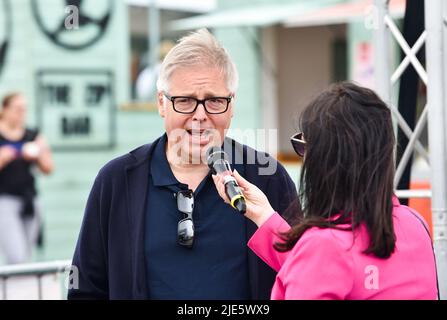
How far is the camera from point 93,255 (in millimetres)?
2801

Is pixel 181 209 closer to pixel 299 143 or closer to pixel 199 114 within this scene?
pixel 199 114

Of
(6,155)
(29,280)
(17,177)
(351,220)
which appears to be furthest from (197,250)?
(17,177)

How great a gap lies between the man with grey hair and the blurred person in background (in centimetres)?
577

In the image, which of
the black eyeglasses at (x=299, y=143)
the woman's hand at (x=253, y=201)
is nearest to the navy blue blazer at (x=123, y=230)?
the woman's hand at (x=253, y=201)

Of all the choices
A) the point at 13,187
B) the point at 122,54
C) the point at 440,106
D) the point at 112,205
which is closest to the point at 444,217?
the point at 440,106

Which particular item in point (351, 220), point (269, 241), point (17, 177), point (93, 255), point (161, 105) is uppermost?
point (161, 105)

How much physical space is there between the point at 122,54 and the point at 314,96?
889 centimetres

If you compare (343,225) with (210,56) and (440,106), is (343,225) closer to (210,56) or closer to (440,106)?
(210,56)

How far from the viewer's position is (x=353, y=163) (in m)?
2.14

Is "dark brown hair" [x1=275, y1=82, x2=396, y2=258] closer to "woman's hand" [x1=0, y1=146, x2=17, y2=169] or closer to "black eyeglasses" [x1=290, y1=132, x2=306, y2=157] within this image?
"black eyeglasses" [x1=290, y1=132, x2=306, y2=157]

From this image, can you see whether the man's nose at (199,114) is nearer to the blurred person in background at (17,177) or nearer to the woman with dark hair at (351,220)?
the woman with dark hair at (351,220)

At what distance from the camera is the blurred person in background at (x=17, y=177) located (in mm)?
8414

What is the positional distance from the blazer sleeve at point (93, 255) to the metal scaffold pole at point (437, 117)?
1360mm

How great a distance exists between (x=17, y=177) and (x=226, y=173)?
251 inches
